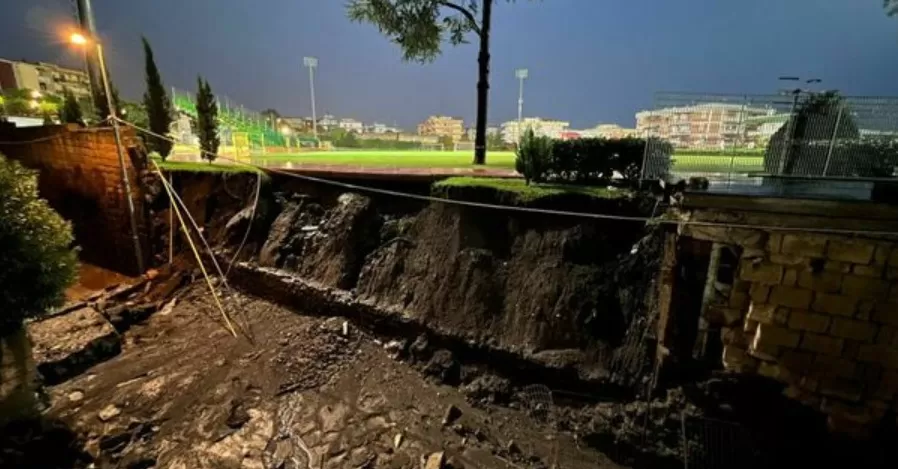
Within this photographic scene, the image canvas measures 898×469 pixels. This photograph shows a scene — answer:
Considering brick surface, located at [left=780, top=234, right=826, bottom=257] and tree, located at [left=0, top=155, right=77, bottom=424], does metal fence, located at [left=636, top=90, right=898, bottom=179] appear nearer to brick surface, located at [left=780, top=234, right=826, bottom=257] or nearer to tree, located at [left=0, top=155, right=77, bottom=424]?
brick surface, located at [left=780, top=234, right=826, bottom=257]

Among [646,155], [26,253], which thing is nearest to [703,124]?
[646,155]

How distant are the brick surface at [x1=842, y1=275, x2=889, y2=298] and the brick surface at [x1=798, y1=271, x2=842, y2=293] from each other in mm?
59

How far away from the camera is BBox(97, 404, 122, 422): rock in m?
5.05

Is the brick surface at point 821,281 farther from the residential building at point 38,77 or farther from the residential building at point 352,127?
the residential building at point 38,77

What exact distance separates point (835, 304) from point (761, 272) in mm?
705

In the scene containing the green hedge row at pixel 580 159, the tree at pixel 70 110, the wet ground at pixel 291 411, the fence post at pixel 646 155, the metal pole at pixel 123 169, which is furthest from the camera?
the tree at pixel 70 110

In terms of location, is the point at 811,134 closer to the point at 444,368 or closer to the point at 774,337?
the point at 774,337

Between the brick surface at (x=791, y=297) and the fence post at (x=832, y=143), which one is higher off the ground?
the fence post at (x=832, y=143)

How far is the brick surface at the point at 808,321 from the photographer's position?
13.1 feet

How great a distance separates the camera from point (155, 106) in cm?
1127

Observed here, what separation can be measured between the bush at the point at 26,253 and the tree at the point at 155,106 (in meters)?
7.06

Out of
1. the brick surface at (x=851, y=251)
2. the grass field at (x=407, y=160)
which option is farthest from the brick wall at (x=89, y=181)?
the brick surface at (x=851, y=251)

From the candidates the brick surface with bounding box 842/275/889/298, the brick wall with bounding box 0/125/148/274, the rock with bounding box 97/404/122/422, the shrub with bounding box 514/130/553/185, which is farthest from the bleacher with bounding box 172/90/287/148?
the brick surface with bounding box 842/275/889/298

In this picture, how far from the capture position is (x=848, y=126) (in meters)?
5.13
